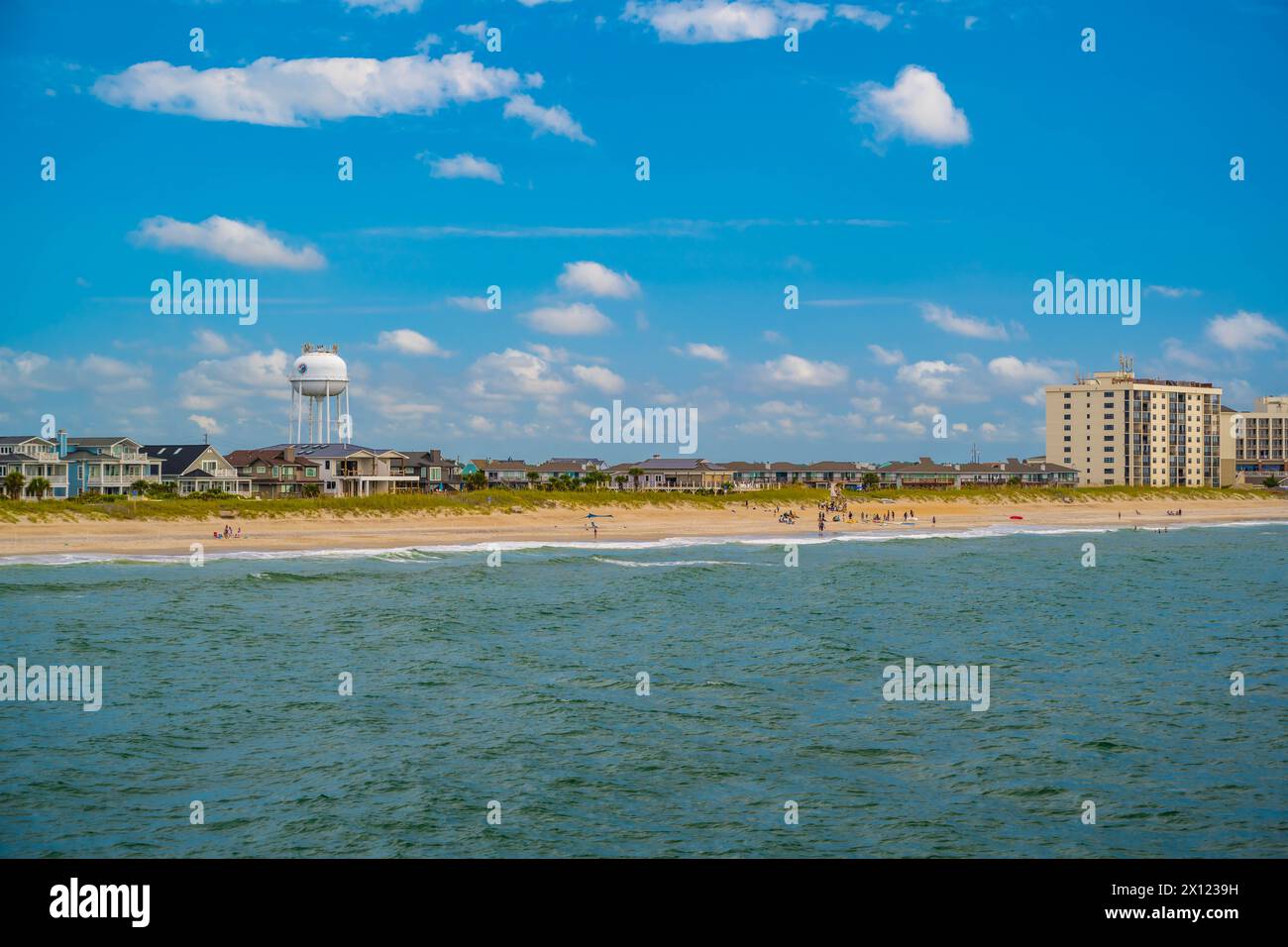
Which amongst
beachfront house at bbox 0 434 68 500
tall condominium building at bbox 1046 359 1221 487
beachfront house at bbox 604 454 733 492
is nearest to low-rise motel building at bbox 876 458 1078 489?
tall condominium building at bbox 1046 359 1221 487

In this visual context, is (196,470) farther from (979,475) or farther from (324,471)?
(979,475)

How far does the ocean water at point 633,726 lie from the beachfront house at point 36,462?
4804cm

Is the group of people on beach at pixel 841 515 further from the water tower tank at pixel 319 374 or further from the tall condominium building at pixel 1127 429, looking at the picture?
the tall condominium building at pixel 1127 429

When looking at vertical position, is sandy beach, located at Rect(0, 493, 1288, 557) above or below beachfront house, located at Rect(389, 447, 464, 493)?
below

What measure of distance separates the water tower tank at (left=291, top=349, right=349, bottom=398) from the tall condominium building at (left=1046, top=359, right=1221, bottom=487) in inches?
4576

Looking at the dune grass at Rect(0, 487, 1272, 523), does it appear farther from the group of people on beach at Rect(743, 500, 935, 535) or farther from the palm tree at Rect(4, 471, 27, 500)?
the palm tree at Rect(4, 471, 27, 500)

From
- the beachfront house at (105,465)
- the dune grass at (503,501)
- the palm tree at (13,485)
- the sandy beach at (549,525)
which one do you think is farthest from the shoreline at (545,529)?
the beachfront house at (105,465)

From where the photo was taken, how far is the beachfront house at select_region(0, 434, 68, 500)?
276 feet

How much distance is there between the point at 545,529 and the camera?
82688 mm

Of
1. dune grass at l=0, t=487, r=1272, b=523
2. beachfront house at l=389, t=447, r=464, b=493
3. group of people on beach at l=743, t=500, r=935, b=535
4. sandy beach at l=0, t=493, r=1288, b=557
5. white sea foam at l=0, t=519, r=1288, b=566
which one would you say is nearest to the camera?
white sea foam at l=0, t=519, r=1288, b=566

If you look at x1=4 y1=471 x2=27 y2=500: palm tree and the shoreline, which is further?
x1=4 y1=471 x2=27 y2=500: palm tree

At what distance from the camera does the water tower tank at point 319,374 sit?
111875mm
